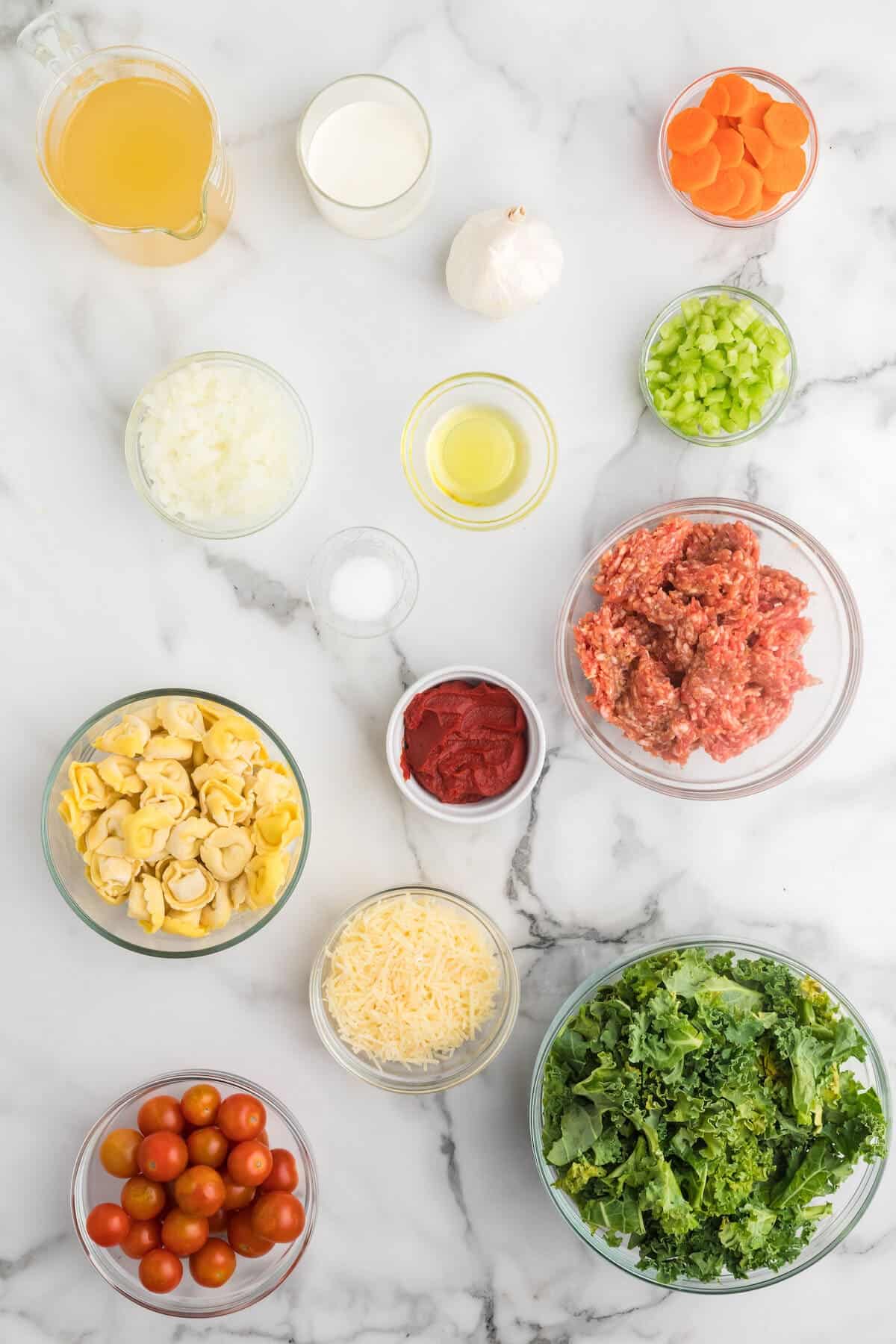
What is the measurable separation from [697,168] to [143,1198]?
2486 millimetres

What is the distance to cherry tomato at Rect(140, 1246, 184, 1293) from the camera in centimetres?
203

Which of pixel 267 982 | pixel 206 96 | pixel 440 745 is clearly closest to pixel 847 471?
pixel 440 745

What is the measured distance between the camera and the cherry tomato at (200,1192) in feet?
6.64

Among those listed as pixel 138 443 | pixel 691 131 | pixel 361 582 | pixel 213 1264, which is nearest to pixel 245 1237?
pixel 213 1264

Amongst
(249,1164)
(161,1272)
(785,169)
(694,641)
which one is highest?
(785,169)

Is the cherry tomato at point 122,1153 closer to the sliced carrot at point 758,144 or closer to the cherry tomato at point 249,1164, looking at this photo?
the cherry tomato at point 249,1164

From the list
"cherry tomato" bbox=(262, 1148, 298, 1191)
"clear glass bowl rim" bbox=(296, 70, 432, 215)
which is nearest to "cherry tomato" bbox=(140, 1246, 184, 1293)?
"cherry tomato" bbox=(262, 1148, 298, 1191)

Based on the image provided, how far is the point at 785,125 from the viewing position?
2.20 m

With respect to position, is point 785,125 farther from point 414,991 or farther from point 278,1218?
point 278,1218

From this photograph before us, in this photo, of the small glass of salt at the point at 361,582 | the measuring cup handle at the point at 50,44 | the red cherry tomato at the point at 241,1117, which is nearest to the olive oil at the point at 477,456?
the small glass of salt at the point at 361,582

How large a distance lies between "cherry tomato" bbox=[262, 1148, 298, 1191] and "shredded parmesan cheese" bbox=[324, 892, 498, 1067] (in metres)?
0.27

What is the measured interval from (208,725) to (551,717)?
790 millimetres

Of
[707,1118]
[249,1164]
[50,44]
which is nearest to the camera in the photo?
[707,1118]

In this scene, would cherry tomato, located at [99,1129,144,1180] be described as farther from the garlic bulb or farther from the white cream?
the white cream
